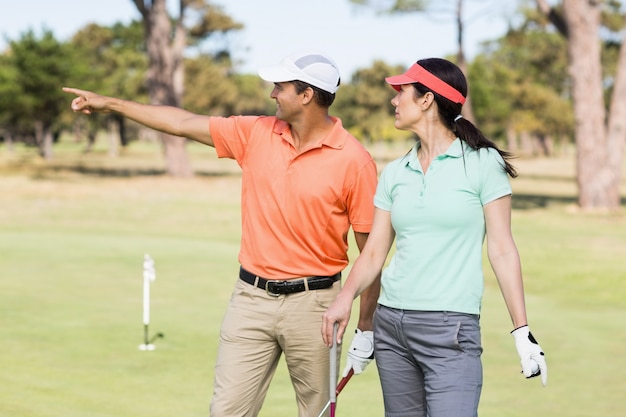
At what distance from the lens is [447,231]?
3744mm

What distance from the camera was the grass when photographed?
22.3 feet

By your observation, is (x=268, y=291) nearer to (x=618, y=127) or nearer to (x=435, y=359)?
(x=435, y=359)

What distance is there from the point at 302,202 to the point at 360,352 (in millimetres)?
731

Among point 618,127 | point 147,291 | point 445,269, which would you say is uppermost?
point 445,269

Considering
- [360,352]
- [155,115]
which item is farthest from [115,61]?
[360,352]

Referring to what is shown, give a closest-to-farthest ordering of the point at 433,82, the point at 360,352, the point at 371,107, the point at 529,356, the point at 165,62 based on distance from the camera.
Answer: the point at 529,356 < the point at 433,82 < the point at 360,352 < the point at 165,62 < the point at 371,107

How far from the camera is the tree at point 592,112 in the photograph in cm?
2400

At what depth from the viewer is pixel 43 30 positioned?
5056cm

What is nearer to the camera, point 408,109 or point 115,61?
point 408,109

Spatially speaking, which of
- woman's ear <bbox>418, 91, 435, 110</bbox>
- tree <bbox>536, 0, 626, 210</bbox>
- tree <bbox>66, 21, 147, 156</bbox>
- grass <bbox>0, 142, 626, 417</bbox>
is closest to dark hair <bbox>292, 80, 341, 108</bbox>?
woman's ear <bbox>418, 91, 435, 110</bbox>

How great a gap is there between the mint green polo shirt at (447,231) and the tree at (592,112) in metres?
21.3

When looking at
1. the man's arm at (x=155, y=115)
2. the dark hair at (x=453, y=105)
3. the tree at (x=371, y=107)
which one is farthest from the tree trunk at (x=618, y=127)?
the tree at (x=371, y=107)

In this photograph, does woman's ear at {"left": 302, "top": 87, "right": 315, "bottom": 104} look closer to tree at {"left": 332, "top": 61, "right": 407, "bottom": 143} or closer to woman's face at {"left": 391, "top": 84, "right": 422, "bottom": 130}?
woman's face at {"left": 391, "top": 84, "right": 422, "bottom": 130}

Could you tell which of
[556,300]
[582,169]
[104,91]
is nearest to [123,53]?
[104,91]
